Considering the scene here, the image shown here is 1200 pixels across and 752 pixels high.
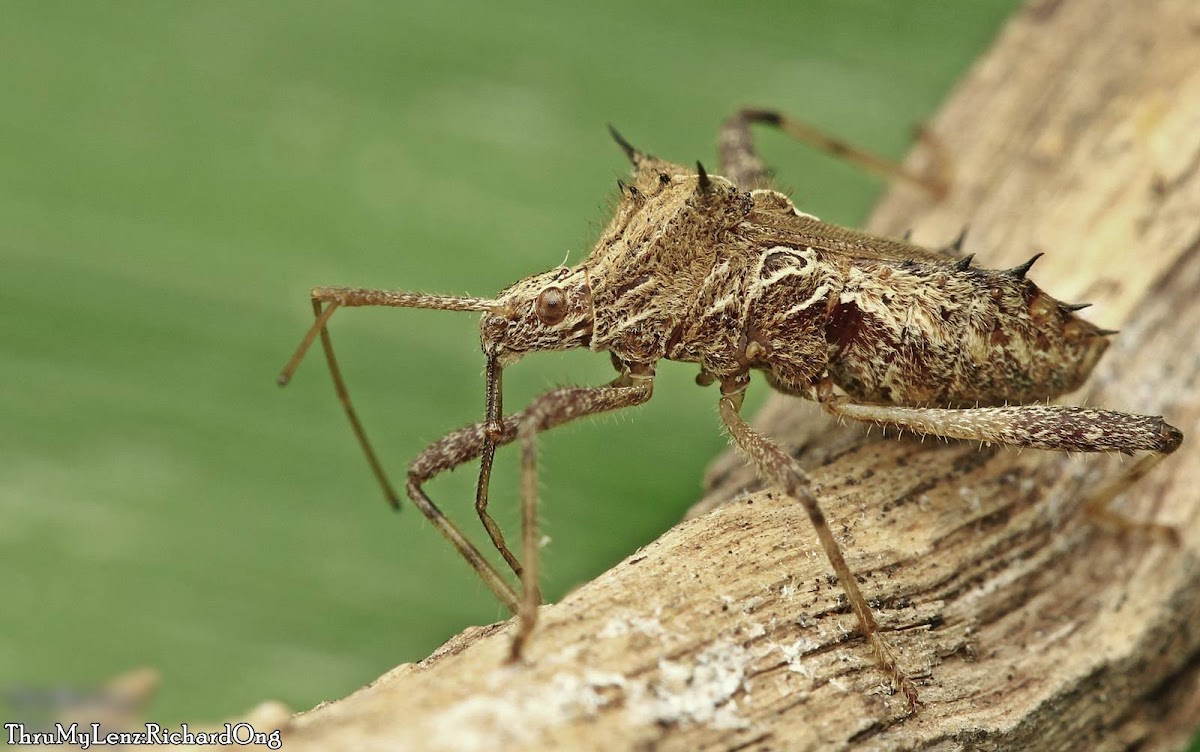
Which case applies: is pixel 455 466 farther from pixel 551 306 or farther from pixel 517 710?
pixel 517 710

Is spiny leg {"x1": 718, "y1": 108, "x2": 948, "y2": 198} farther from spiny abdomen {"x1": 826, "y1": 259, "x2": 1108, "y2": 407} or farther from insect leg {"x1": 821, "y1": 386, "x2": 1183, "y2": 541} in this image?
insect leg {"x1": 821, "y1": 386, "x2": 1183, "y2": 541}

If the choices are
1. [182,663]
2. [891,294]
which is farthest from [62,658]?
[891,294]

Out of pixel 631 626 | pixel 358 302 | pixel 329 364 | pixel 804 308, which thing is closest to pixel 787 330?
pixel 804 308

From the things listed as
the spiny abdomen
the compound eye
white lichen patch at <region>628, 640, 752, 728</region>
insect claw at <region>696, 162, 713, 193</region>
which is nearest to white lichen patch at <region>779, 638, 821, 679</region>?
white lichen patch at <region>628, 640, 752, 728</region>

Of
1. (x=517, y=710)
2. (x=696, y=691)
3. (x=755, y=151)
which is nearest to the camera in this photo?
(x=517, y=710)

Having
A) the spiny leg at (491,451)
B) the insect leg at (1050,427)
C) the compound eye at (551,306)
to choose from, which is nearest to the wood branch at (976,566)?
the insect leg at (1050,427)

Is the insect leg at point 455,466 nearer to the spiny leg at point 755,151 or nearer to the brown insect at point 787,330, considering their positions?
the brown insect at point 787,330

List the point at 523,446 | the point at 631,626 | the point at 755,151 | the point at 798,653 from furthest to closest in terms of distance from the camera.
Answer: the point at 755,151, the point at 523,446, the point at 798,653, the point at 631,626
